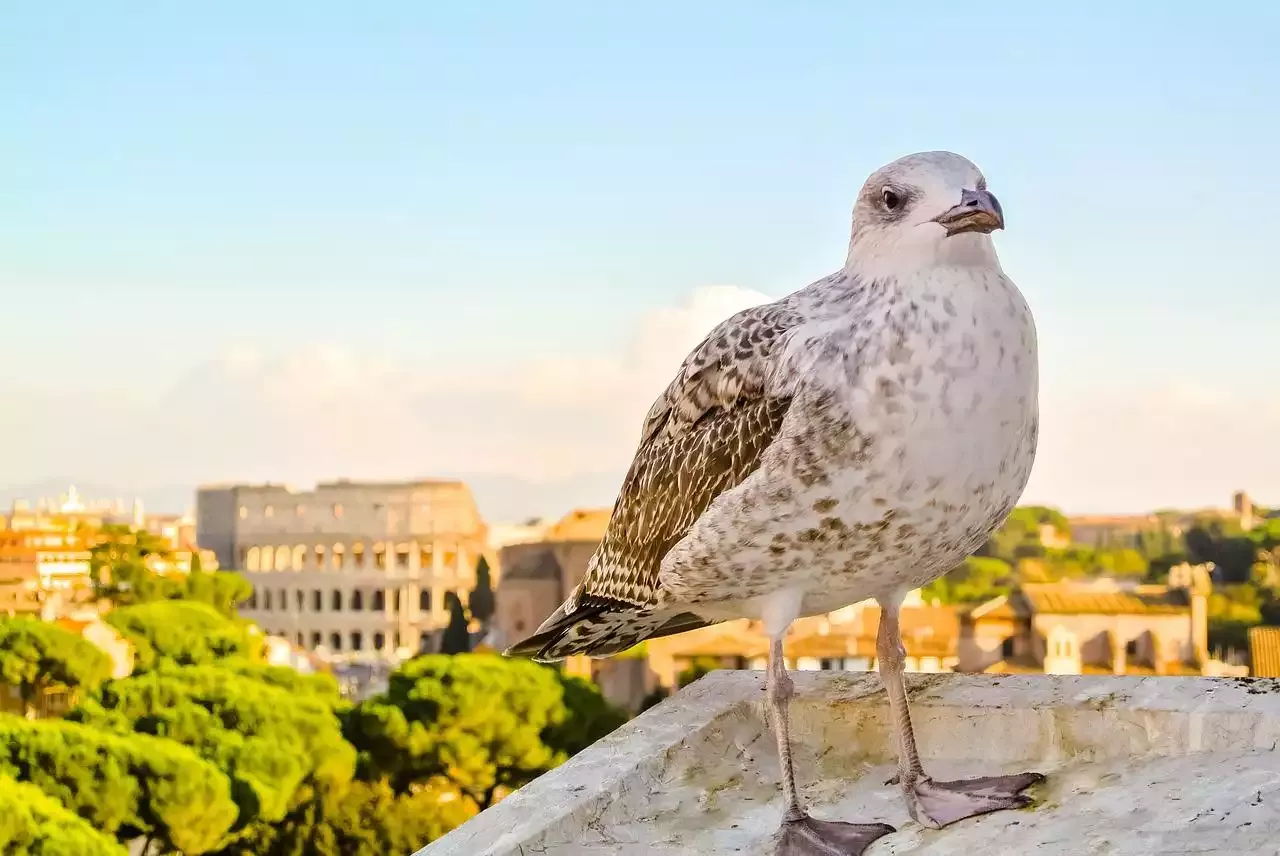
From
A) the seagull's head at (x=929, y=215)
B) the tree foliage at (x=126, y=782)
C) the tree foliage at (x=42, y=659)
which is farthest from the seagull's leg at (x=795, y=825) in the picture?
the tree foliage at (x=42, y=659)

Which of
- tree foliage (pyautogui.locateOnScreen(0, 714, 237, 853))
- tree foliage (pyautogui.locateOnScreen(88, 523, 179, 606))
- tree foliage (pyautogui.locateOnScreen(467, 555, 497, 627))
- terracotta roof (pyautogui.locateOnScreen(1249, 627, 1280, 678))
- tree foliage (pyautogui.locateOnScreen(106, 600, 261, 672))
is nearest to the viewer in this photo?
tree foliage (pyautogui.locateOnScreen(0, 714, 237, 853))

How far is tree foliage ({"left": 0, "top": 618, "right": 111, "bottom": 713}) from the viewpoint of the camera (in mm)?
23516

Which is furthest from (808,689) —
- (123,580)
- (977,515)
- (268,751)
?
(123,580)

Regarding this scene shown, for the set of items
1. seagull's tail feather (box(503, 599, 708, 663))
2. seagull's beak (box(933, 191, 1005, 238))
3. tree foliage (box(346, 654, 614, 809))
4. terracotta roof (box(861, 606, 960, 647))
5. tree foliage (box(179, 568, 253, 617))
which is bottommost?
tree foliage (box(346, 654, 614, 809))

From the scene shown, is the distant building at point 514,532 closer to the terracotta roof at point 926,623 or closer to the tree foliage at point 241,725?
the terracotta roof at point 926,623

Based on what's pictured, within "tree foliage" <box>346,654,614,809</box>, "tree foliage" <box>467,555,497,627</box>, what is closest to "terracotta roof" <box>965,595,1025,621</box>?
"tree foliage" <box>346,654,614,809</box>

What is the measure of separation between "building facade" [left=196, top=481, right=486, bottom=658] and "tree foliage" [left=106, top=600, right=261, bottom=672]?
27.0 metres

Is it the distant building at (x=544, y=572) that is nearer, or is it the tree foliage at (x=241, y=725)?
the tree foliage at (x=241, y=725)

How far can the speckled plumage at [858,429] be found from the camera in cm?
243

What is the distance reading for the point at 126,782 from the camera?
1567cm

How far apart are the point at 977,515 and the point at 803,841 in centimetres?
60

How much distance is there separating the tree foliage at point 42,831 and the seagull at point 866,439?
38.7 feet

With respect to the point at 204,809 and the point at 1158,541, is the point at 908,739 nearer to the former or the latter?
the point at 204,809

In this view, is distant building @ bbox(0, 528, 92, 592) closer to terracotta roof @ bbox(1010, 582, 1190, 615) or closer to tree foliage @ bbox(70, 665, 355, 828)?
terracotta roof @ bbox(1010, 582, 1190, 615)
